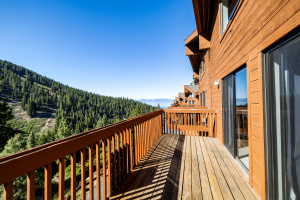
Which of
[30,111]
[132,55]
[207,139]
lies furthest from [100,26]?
[30,111]

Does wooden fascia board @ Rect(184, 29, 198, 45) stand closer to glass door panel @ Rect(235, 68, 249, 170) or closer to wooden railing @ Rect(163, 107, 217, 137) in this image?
wooden railing @ Rect(163, 107, 217, 137)

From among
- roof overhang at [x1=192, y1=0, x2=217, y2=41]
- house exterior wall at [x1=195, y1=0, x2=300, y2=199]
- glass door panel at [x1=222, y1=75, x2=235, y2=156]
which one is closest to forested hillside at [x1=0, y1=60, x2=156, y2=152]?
roof overhang at [x1=192, y1=0, x2=217, y2=41]

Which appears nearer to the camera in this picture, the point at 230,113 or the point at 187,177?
the point at 187,177

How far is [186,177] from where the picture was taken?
2.42 metres

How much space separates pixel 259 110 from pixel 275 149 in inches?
21.0

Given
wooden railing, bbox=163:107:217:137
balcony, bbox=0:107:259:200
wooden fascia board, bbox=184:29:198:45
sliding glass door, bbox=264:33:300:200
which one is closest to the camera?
balcony, bbox=0:107:259:200

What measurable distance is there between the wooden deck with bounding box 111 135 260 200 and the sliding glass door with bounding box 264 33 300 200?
0.63 metres

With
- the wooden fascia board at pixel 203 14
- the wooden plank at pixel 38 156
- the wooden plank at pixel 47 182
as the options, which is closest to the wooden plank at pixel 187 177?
the wooden plank at pixel 38 156

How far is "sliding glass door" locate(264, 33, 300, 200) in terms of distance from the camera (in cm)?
128

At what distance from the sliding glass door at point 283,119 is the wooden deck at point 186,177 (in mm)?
631

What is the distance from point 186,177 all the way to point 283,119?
177cm

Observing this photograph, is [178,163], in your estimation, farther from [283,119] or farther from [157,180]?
[283,119]

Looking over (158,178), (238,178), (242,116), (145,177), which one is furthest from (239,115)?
(145,177)

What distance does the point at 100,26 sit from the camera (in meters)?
21.7
